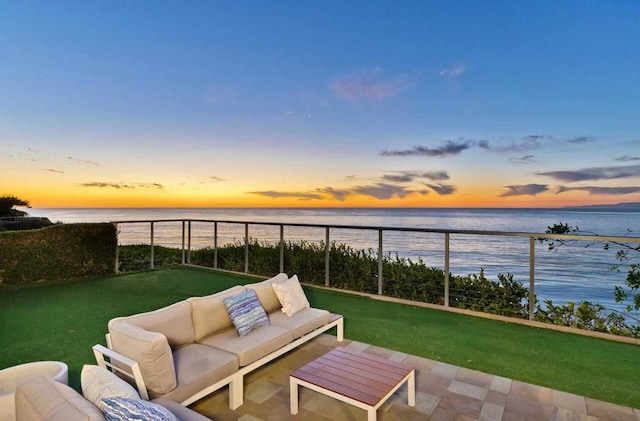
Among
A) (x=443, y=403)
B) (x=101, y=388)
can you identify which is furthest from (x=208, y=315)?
(x=443, y=403)

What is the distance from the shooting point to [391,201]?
14695 mm

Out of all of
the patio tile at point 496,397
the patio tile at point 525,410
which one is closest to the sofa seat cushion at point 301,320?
the patio tile at point 496,397

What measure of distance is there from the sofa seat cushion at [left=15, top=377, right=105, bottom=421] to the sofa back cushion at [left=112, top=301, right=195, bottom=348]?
39.9 inches

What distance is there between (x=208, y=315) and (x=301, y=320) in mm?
950

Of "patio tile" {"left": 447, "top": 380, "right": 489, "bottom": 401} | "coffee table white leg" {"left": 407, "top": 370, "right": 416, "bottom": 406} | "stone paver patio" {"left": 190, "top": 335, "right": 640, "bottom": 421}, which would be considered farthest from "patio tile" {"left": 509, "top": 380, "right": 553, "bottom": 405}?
"coffee table white leg" {"left": 407, "top": 370, "right": 416, "bottom": 406}

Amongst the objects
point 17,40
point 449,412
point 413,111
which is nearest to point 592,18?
point 413,111

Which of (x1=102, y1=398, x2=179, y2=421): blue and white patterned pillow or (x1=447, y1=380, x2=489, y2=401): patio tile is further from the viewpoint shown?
(x1=447, y1=380, x2=489, y2=401): patio tile

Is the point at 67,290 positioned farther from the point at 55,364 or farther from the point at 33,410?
the point at 33,410

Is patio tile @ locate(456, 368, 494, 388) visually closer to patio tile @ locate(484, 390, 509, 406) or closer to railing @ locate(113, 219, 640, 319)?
patio tile @ locate(484, 390, 509, 406)

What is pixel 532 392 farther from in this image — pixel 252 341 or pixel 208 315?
pixel 208 315

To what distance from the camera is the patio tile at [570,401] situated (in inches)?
99.3

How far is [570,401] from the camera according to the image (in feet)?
8.59

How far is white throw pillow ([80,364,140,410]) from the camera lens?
5.03ft

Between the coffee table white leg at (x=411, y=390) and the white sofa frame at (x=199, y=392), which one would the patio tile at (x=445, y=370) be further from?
the white sofa frame at (x=199, y=392)
